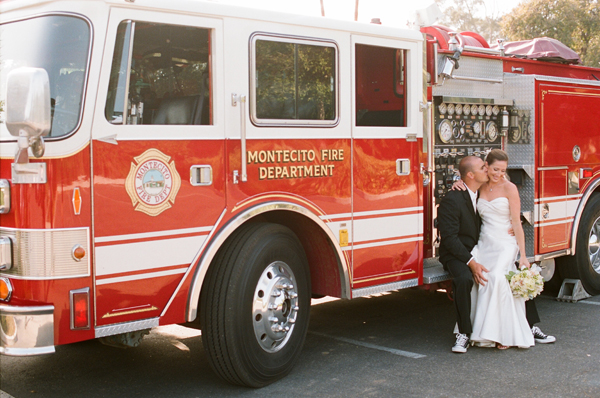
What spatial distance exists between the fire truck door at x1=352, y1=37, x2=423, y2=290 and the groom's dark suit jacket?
218 mm

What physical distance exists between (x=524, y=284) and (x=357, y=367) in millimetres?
1546

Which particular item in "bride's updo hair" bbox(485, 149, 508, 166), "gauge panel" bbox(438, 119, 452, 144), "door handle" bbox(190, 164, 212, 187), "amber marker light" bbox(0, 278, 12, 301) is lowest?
"amber marker light" bbox(0, 278, 12, 301)

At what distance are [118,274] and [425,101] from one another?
2950 millimetres

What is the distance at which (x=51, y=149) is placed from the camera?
3.84 m

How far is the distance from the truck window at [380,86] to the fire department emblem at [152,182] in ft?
5.53

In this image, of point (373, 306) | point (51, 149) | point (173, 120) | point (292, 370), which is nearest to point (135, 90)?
point (173, 120)

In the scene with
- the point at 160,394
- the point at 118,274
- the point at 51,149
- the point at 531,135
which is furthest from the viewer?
the point at 531,135

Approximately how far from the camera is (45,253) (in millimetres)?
3852

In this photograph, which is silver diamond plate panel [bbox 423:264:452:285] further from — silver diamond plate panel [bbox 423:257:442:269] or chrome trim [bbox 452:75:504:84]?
chrome trim [bbox 452:75:504:84]

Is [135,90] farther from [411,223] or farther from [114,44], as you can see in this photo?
[411,223]

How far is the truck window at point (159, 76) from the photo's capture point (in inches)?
162

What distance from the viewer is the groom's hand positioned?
5.83m

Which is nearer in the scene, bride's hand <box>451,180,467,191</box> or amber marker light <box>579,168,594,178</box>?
bride's hand <box>451,180,467,191</box>

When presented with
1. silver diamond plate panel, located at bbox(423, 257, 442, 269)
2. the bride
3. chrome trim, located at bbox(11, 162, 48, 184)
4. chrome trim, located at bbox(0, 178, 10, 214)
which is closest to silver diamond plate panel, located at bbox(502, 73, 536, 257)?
the bride
